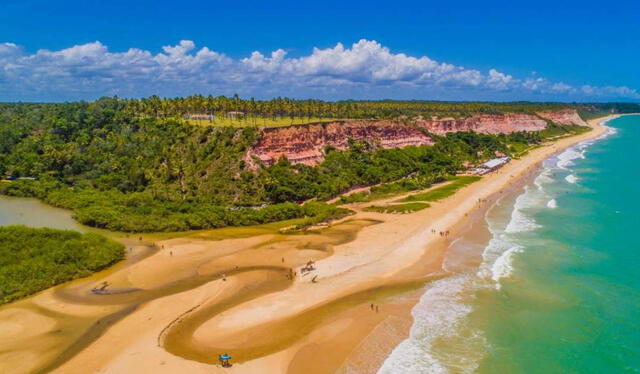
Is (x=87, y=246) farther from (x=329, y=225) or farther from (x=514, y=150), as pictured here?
(x=514, y=150)

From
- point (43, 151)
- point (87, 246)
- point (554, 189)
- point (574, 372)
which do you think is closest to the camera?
point (574, 372)

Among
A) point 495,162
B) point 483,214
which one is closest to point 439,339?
point 483,214

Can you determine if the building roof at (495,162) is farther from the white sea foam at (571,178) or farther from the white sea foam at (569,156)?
the white sea foam at (571,178)

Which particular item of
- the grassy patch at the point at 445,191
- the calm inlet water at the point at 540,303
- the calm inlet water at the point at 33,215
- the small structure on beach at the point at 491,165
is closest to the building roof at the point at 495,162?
the small structure on beach at the point at 491,165

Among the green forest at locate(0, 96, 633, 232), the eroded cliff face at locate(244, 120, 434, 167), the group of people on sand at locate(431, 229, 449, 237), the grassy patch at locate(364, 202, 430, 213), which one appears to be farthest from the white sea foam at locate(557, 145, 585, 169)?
the group of people on sand at locate(431, 229, 449, 237)

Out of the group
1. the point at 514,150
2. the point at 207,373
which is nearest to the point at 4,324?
the point at 207,373

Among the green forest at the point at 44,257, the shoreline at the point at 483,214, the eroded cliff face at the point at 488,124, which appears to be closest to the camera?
the shoreline at the point at 483,214
